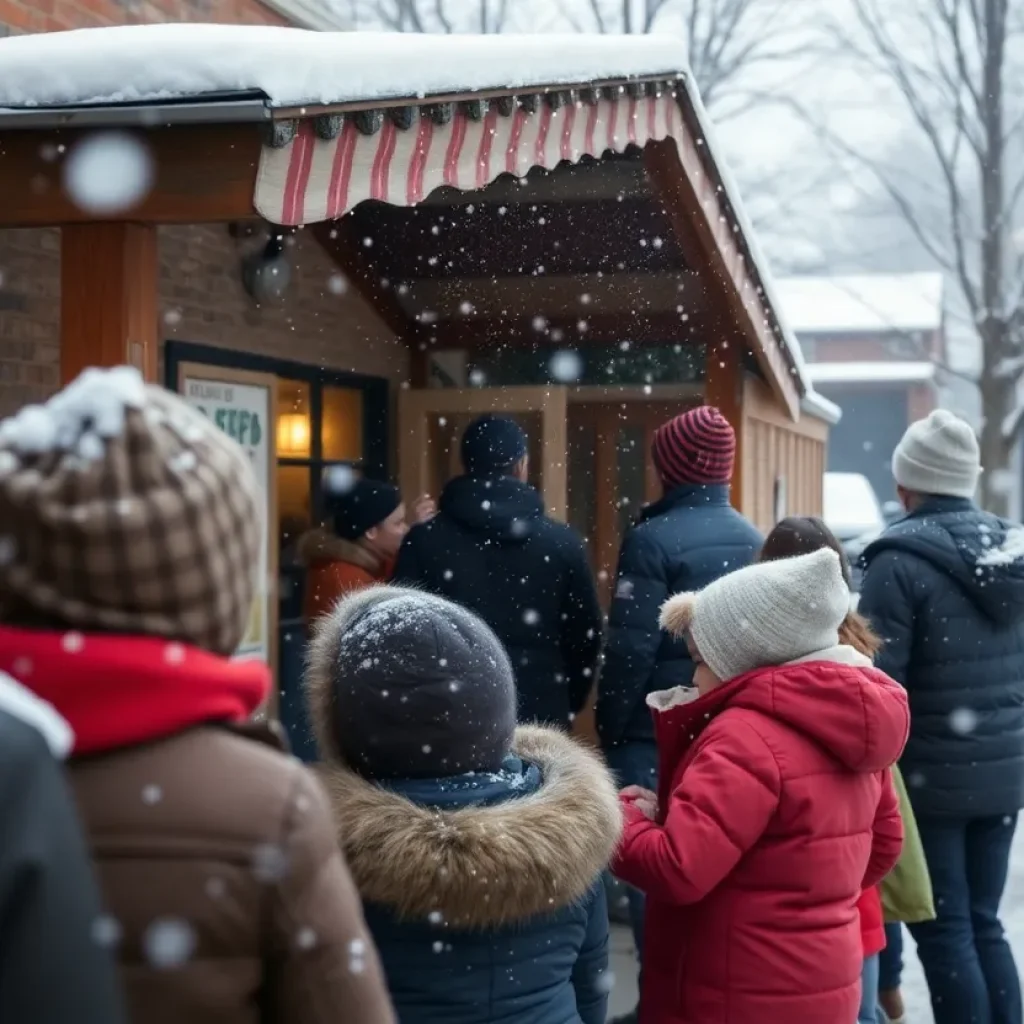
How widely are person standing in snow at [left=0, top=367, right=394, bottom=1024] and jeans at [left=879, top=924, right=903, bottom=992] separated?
418 centimetres

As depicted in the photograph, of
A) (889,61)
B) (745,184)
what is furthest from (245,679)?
(745,184)

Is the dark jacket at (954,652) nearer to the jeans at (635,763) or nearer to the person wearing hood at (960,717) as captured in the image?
the person wearing hood at (960,717)

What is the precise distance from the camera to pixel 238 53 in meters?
3.12

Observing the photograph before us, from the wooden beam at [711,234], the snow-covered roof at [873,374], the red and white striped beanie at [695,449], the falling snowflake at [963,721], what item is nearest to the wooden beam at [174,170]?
the red and white striped beanie at [695,449]

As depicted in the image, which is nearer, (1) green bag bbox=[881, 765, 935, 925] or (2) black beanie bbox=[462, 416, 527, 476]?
(1) green bag bbox=[881, 765, 935, 925]

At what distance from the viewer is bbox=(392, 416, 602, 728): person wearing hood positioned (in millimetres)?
5047

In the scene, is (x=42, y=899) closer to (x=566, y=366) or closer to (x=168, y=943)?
(x=168, y=943)

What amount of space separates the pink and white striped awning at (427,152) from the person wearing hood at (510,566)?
1094 millimetres

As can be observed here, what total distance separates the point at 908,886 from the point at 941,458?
138 centimetres

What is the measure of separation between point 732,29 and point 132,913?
19795 millimetres

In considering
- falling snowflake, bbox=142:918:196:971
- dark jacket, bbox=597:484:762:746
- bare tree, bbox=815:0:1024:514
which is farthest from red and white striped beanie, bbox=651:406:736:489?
bare tree, bbox=815:0:1024:514

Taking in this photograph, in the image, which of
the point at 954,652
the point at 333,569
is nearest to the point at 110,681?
the point at 954,652

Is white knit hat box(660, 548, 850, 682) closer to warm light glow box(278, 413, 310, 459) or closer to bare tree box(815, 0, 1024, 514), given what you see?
warm light glow box(278, 413, 310, 459)

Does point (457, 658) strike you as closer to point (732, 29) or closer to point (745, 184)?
point (732, 29)
